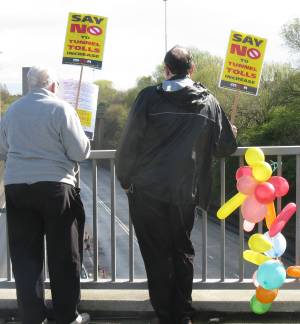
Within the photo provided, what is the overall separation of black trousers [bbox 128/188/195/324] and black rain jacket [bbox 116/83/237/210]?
0.09 metres

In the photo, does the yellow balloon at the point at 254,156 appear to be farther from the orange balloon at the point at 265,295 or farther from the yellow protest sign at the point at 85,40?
the yellow protest sign at the point at 85,40

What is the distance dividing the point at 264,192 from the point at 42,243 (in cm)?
151

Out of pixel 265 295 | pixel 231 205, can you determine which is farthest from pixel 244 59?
pixel 265 295

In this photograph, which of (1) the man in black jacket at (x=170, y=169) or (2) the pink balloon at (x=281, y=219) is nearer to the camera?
(1) the man in black jacket at (x=170, y=169)

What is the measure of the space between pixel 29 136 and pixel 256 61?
2.01 metres

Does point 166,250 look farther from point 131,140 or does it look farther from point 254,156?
point 254,156

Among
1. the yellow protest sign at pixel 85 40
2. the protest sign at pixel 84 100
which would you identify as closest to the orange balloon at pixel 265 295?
the protest sign at pixel 84 100

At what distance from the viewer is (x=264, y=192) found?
3.84 metres

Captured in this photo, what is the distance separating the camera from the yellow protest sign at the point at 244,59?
15.4ft

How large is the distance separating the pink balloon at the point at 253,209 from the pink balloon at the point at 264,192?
53mm

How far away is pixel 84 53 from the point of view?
5344 millimetres

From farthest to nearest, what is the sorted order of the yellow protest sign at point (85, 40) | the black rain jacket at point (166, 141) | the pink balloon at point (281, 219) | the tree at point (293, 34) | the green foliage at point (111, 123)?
1. the green foliage at point (111, 123)
2. the tree at point (293, 34)
3. the yellow protest sign at point (85, 40)
4. the pink balloon at point (281, 219)
5. the black rain jacket at point (166, 141)

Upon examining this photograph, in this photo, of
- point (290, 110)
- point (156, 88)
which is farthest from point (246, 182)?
point (290, 110)

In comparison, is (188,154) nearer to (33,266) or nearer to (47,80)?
(47,80)
